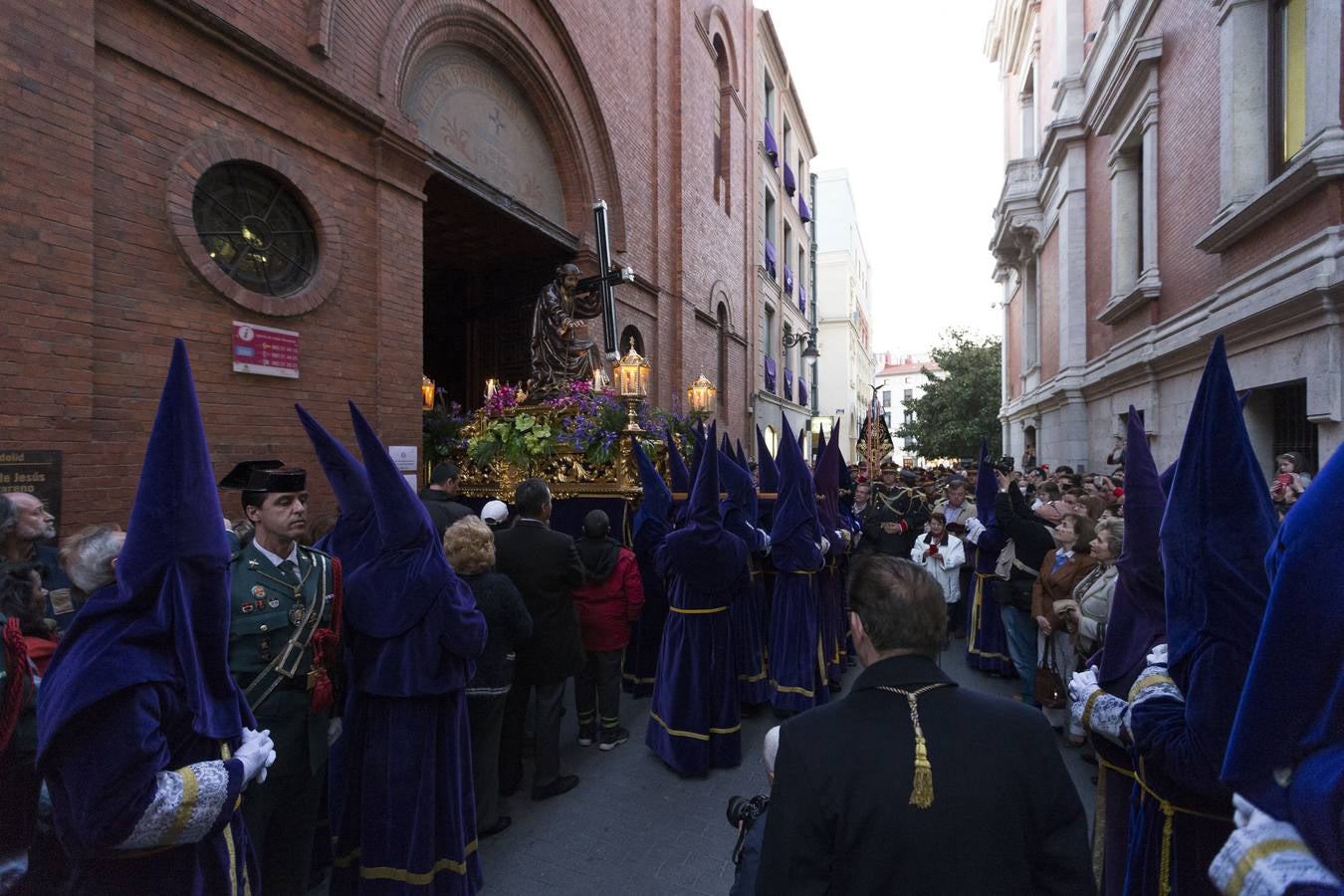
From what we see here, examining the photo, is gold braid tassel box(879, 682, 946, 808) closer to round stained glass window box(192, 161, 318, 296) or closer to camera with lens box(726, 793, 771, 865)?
camera with lens box(726, 793, 771, 865)

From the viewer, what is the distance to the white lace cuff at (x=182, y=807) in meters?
1.85

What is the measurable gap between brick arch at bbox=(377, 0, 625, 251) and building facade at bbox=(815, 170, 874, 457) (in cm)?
3311

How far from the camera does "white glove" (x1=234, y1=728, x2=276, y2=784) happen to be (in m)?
2.08

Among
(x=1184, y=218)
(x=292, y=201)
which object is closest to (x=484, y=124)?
(x=292, y=201)

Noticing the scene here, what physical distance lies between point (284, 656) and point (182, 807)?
2.62ft

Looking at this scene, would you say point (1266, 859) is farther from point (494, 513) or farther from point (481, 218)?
point (481, 218)

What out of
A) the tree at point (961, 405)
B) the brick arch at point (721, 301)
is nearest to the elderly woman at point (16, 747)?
the brick arch at point (721, 301)

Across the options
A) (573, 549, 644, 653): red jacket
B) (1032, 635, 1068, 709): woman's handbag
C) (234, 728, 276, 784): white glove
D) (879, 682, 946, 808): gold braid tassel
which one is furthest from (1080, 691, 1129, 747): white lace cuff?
(573, 549, 644, 653): red jacket

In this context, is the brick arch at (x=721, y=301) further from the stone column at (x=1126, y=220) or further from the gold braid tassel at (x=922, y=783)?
the gold braid tassel at (x=922, y=783)

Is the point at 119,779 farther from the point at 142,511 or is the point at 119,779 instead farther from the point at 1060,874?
the point at 1060,874

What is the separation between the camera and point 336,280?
7.17 meters

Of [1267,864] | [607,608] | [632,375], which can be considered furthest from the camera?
[632,375]

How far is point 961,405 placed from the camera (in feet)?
107

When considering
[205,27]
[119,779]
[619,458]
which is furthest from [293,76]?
[119,779]
